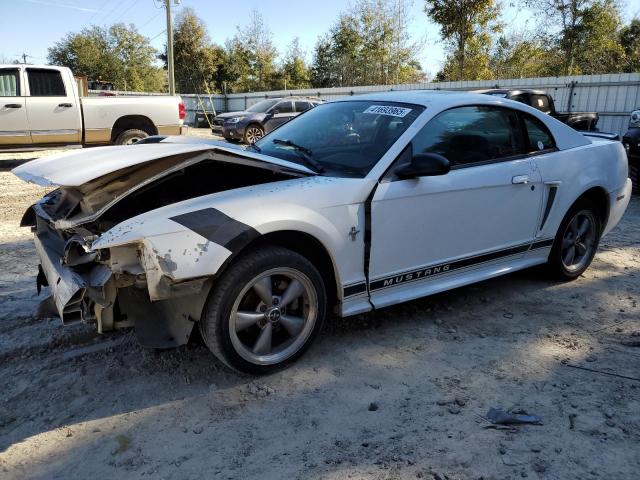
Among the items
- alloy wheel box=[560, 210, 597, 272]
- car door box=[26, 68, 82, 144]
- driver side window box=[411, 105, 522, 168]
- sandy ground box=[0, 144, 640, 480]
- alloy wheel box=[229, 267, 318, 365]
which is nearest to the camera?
sandy ground box=[0, 144, 640, 480]

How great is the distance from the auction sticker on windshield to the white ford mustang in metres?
0.02

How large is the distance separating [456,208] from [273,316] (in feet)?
4.92

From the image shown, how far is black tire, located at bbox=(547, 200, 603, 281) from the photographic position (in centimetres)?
455

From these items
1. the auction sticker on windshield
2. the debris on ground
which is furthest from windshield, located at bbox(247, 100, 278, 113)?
the debris on ground

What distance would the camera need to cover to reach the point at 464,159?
12.4ft

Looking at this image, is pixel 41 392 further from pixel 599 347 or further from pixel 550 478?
pixel 599 347

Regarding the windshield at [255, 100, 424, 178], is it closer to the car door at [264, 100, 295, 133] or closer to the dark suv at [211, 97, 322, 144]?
the dark suv at [211, 97, 322, 144]

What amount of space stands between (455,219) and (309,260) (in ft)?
3.71

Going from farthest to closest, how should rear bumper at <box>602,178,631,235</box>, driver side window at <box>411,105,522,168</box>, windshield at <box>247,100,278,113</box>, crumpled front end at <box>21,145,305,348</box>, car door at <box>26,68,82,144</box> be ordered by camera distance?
windshield at <box>247,100,278,113</box> < car door at <box>26,68,82,144</box> < rear bumper at <box>602,178,631,235</box> < driver side window at <box>411,105,522,168</box> < crumpled front end at <box>21,145,305,348</box>

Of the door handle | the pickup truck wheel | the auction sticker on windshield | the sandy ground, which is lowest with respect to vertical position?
the sandy ground

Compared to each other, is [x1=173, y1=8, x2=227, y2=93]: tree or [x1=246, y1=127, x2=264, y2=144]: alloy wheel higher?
[x1=173, y1=8, x2=227, y2=93]: tree

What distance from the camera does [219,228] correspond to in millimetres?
2711

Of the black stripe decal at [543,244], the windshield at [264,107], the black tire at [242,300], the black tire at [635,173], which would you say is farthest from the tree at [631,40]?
the black tire at [242,300]

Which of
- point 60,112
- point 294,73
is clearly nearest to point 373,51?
point 294,73
